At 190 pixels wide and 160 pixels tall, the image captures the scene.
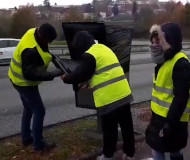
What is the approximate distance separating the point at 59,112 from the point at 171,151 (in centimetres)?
454

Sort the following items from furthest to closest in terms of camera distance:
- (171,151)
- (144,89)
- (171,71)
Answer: (144,89)
(171,151)
(171,71)

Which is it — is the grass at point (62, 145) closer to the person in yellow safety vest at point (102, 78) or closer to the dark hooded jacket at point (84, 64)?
the person in yellow safety vest at point (102, 78)

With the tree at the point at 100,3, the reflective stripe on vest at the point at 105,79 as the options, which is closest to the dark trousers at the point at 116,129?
the reflective stripe on vest at the point at 105,79

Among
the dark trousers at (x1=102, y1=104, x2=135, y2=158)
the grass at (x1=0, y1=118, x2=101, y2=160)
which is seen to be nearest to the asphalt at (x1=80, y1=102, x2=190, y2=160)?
the grass at (x1=0, y1=118, x2=101, y2=160)

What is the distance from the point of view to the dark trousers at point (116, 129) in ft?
15.0

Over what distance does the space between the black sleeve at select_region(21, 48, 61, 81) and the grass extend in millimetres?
1005

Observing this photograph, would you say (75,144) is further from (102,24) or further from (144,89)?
(144,89)

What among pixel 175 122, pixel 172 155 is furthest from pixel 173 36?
pixel 172 155

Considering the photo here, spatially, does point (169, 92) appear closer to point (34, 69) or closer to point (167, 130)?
point (167, 130)

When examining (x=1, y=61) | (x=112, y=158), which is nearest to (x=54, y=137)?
(x=112, y=158)

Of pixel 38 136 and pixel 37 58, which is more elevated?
pixel 37 58

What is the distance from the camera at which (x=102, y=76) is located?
4.34 meters

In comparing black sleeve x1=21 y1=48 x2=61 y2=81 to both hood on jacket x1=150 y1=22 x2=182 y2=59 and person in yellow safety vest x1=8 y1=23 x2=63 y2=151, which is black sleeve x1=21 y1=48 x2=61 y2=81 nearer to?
person in yellow safety vest x1=8 y1=23 x2=63 y2=151

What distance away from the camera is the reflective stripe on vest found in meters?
4.32
